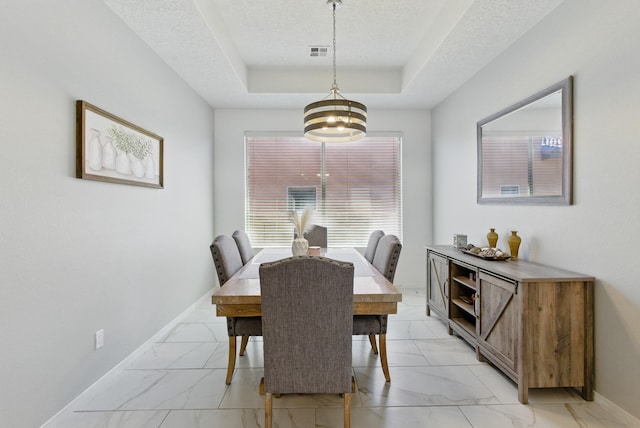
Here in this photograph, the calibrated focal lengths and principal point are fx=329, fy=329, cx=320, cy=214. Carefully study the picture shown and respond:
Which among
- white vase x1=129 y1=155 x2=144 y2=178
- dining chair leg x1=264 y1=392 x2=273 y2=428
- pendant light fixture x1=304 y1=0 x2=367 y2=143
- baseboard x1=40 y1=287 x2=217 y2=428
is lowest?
baseboard x1=40 y1=287 x2=217 y2=428

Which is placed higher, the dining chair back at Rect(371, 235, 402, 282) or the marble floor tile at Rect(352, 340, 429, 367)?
the dining chair back at Rect(371, 235, 402, 282)

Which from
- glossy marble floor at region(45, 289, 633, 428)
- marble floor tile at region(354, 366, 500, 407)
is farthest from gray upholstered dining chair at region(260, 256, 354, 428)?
marble floor tile at region(354, 366, 500, 407)

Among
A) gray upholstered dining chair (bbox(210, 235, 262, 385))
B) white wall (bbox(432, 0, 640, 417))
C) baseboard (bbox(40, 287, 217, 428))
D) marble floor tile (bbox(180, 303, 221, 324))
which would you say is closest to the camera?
white wall (bbox(432, 0, 640, 417))

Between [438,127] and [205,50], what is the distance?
318 cm

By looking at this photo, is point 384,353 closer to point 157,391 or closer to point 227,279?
point 227,279

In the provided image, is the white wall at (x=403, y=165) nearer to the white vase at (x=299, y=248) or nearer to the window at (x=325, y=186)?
the window at (x=325, y=186)

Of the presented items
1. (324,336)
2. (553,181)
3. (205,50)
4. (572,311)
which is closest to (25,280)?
(324,336)

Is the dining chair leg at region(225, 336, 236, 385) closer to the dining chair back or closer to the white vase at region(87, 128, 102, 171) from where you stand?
the dining chair back

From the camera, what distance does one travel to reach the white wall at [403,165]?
15.8 feet

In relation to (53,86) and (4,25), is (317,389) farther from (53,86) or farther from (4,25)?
(4,25)

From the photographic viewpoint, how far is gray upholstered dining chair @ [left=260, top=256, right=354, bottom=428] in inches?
63.2

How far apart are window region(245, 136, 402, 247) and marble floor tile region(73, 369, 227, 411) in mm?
2611

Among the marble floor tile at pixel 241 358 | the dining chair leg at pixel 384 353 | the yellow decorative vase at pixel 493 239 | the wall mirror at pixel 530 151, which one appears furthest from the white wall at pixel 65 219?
the wall mirror at pixel 530 151

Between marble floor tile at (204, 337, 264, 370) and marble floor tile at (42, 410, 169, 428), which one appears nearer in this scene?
marble floor tile at (42, 410, 169, 428)
